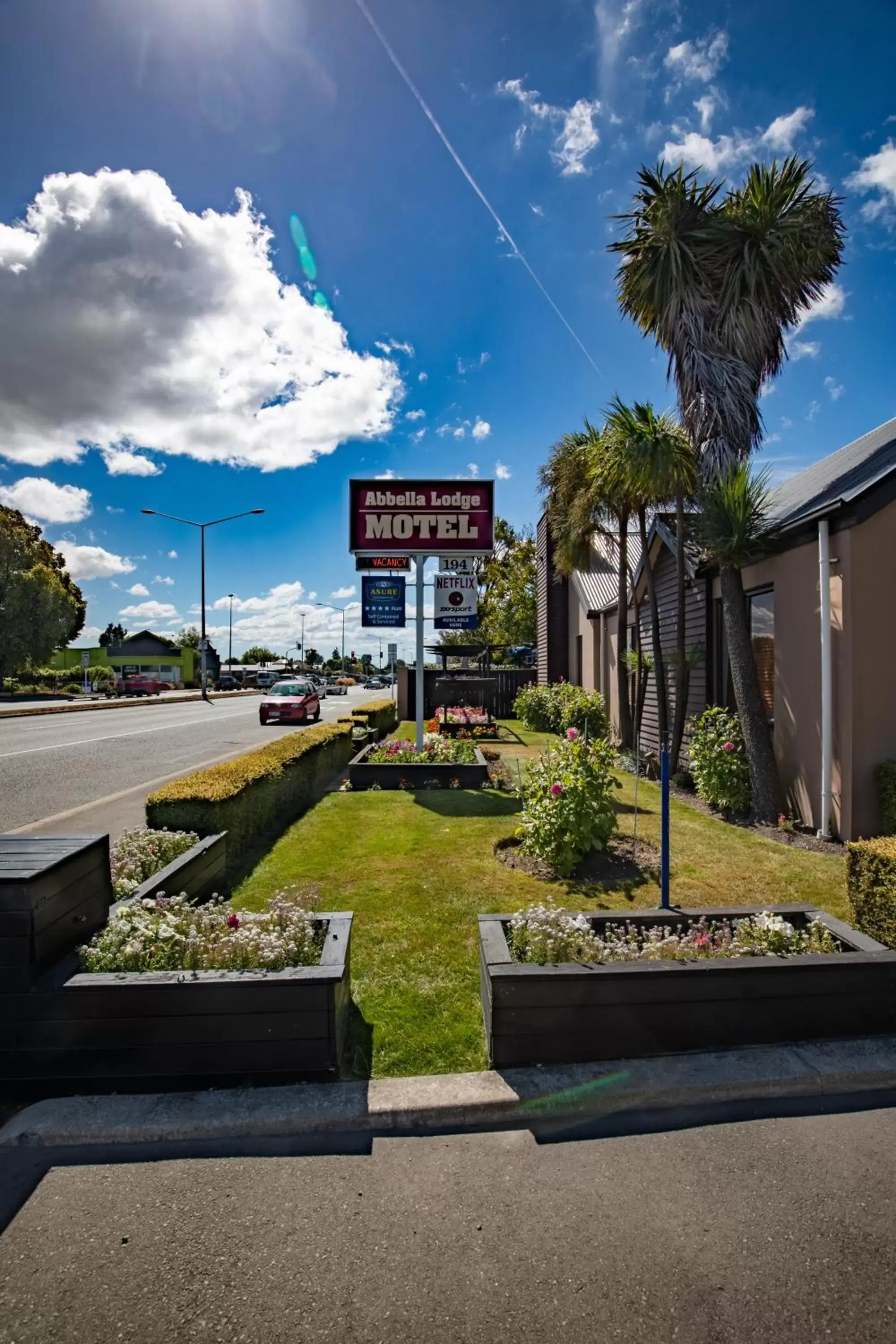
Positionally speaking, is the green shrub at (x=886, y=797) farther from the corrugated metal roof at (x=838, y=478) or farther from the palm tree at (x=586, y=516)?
the palm tree at (x=586, y=516)

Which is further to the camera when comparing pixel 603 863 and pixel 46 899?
pixel 603 863

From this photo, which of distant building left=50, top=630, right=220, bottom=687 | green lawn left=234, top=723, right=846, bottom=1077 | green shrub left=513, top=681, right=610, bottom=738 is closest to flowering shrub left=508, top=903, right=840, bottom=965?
green lawn left=234, top=723, right=846, bottom=1077

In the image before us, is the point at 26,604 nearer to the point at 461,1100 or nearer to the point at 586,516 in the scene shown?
the point at 586,516

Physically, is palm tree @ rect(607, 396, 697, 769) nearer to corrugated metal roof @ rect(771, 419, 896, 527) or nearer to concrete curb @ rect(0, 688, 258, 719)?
corrugated metal roof @ rect(771, 419, 896, 527)

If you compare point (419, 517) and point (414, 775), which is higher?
point (419, 517)

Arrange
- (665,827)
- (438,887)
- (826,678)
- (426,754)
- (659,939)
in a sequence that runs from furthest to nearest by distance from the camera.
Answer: (426,754) < (826,678) < (438,887) < (665,827) < (659,939)

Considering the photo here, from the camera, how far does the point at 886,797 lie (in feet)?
22.8

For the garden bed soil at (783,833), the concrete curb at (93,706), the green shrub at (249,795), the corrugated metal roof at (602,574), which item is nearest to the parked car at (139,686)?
the concrete curb at (93,706)

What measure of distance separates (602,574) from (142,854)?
1565cm

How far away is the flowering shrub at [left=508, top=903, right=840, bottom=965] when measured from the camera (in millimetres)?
3557

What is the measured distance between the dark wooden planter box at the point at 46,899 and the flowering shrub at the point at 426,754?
301 inches

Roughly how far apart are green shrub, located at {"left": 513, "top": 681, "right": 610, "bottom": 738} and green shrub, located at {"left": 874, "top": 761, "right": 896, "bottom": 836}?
7216mm

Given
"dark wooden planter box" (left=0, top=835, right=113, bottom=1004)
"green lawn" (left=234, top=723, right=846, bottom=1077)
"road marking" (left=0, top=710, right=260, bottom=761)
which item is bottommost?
"green lawn" (left=234, top=723, right=846, bottom=1077)

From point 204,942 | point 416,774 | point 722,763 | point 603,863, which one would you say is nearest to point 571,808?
point 603,863
